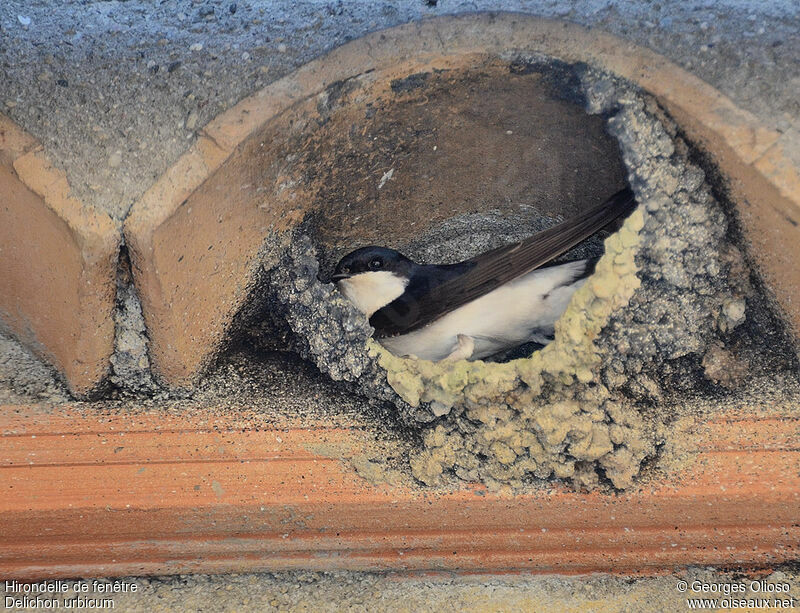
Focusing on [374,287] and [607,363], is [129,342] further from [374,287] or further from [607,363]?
[607,363]

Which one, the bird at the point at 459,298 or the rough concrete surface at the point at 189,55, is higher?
the rough concrete surface at the point at 189,55

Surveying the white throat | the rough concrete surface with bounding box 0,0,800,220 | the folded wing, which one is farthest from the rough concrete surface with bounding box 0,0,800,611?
the white throat

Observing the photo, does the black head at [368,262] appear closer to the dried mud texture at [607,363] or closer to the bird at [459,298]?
the bird at [459,298]

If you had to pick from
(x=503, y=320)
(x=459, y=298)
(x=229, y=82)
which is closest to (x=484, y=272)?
(x=459, y=298)

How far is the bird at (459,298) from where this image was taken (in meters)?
1.92

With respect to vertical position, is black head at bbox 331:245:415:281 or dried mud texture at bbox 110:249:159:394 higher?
black head at bbox 331:245:415:281

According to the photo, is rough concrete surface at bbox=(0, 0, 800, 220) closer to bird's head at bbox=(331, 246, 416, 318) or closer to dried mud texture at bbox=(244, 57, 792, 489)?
dried mud texture at bbox=(244, 57, 792, 489)

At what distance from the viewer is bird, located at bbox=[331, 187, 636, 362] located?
1.92 m

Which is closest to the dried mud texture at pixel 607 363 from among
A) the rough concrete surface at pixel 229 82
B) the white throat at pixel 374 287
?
the rough concrete surface at pixel 229 82

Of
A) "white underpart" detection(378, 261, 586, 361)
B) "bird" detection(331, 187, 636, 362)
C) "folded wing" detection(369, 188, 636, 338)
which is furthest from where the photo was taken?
"white underpart" detection(378, 261, 586, 361)

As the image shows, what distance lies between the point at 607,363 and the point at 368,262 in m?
0.58

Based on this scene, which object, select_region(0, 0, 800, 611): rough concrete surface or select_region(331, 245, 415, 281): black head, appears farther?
select_region(331, 245, 415, 281): black head

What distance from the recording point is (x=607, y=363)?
1616mm

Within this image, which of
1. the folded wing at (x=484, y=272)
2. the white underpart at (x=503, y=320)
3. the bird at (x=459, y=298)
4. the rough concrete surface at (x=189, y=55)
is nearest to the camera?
the rough concrete surface at (x=189, y=55)
